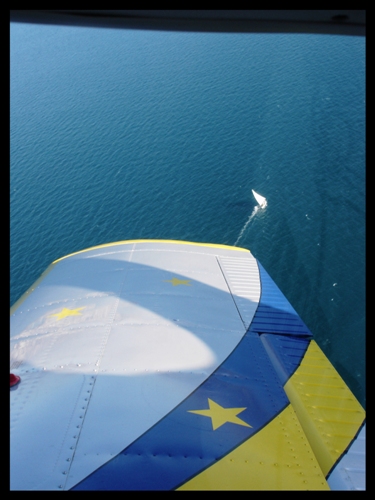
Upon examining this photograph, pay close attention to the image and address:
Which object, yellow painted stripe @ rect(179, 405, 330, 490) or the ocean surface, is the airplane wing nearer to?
yellow painted stripe @ rect(179, 405, 330, 490)

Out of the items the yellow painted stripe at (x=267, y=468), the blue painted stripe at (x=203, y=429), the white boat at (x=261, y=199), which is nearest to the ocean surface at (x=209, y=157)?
the white boat at (x=261, y=199)

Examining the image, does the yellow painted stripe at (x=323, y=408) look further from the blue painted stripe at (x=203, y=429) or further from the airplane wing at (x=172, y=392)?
the blue painted stripe at (x=203, y=429)

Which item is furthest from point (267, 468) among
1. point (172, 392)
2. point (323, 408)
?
point (323, 408)

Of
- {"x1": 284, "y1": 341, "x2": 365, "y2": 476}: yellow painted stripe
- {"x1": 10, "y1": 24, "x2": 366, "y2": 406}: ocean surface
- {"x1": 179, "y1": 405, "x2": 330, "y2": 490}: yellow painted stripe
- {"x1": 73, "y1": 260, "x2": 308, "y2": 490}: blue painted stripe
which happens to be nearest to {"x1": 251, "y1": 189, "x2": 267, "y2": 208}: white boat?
{"x1": 10, "y1": 24, "x2": 366, "y2": 406}: ocean surface
